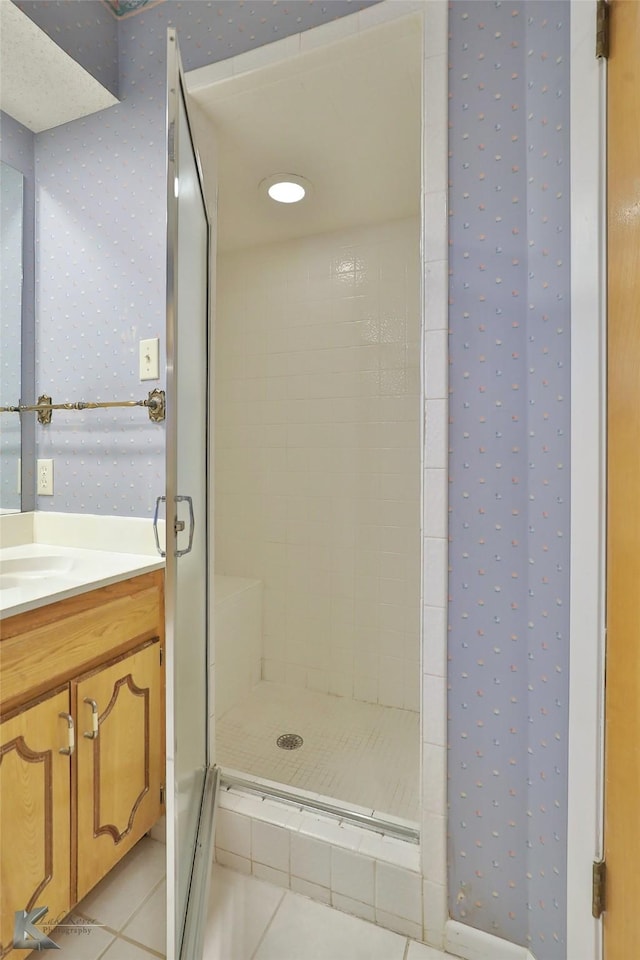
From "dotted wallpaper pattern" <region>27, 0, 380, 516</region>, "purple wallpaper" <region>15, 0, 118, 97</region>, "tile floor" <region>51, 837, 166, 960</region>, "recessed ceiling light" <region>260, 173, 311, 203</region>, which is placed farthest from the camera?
"recessed ceiling light" <region>260, 173, 311, 203</region>

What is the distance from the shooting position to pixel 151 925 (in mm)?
1103

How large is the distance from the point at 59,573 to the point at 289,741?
42.7 inches

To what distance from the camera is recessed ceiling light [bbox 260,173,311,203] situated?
5.61 feet

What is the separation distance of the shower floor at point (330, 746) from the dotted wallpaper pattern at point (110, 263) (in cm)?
101

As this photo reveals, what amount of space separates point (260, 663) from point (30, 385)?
1608mm

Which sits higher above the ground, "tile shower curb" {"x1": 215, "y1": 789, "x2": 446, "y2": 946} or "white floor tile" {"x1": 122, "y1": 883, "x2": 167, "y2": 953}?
"tile shower curb" {"x1": 215, "y1": 789, "x2": 446, "y2": 946}

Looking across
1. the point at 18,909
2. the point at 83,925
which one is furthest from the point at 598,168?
the point at 83,925

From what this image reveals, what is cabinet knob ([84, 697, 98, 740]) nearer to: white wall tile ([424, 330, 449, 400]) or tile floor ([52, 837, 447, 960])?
tile floor ([52, 837, 447, 960])

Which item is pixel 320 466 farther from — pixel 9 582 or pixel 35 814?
pixel 35 814

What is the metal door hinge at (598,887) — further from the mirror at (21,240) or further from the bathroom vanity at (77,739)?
the mirror at (21,240)

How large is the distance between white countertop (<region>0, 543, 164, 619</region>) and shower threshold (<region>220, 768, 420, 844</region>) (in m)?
0.67

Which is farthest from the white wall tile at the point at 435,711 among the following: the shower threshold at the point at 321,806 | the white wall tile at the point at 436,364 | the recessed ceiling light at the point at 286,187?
the recessed ceiling light at the point at 286,187

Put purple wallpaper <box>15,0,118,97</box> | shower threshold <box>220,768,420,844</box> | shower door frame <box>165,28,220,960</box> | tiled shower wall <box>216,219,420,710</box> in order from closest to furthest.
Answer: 1. shower door frame <box>165,28,220,960</box>
2. shower threshold <box>220,768,420,844</box>
3. purple wallpaper <box>15,0,118,97</box>
4. tiled shower wall <box>216,219,420,710</box>

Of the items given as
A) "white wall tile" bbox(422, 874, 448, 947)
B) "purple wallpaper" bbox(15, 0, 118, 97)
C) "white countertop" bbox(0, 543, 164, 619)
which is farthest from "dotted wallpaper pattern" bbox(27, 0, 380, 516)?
"white wall tile" bbox(422, 874, 448, 947)
